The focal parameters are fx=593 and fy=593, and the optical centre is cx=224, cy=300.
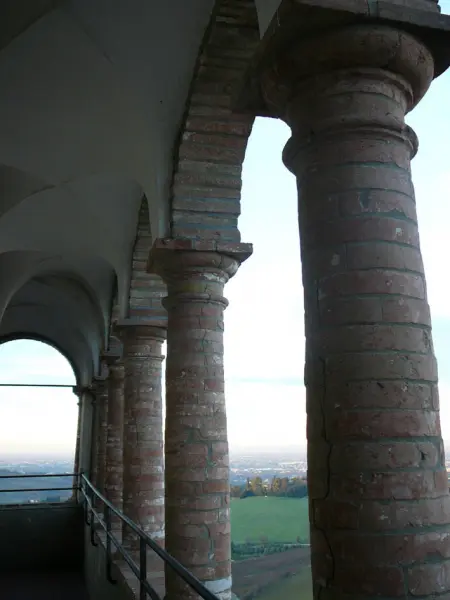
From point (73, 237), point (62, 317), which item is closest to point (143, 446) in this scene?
point (73, 237)

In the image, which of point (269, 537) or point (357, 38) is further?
point (269, 537)

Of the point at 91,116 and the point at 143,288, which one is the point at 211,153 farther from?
the point at 143,288

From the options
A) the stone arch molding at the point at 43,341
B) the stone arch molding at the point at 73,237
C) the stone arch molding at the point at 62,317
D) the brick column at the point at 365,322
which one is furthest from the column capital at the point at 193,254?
the stone arch molding at the point at 43,341

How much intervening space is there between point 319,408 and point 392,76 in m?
1.38

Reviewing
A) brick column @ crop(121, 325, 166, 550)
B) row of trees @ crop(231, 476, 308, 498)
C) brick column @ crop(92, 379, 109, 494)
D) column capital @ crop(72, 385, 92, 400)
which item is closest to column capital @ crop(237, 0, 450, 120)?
brick column @ crop(121, 325, 166, 550)

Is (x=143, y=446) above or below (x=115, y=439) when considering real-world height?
below

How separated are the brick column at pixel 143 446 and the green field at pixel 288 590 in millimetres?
4764

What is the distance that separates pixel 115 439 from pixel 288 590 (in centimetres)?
438

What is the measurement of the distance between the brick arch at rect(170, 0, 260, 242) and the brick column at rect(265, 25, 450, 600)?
2.59 meters

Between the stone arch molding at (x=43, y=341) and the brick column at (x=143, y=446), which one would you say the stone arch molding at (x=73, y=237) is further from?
the stone arch molding at (x=43, y=341)

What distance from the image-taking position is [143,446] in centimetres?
726

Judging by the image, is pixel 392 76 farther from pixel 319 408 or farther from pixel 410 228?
pixel 319 408

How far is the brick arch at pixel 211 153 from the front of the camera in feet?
16.6

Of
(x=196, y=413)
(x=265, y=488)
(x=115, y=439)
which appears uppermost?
(x=196, y=413)
